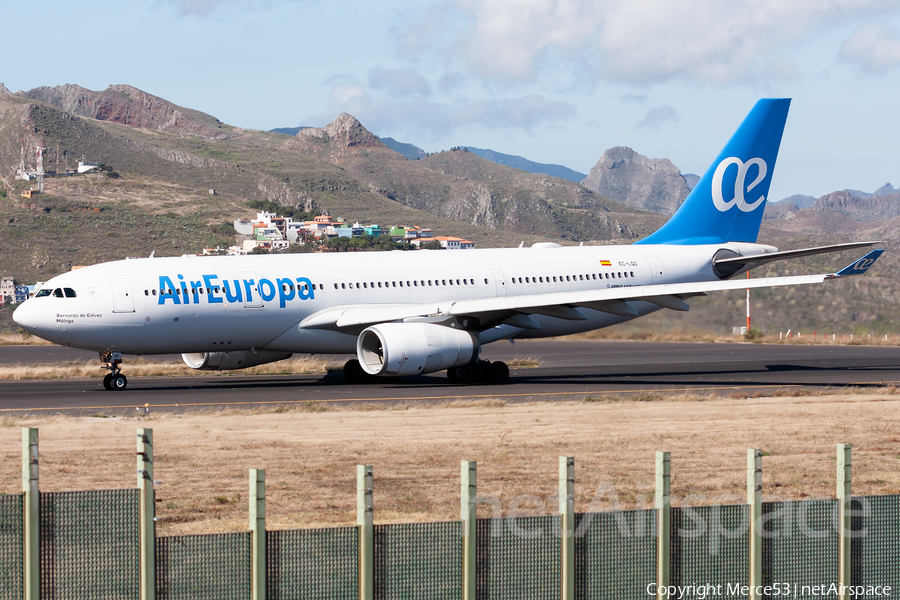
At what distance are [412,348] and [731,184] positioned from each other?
16872 mm

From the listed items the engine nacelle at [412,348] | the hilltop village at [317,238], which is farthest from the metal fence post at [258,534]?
the hilltop village at [317,238]

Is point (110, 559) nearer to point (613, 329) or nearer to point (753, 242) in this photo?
point (753, 242)

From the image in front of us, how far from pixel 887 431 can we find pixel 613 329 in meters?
34.6

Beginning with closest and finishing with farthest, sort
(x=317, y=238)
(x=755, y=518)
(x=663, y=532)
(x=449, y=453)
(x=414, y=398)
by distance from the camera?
1. (x=663, y=532)
2. (x=755, y=518)
3. (x=449, y=453)
4. (x=414, y=398)
5. (x=317, y=238)

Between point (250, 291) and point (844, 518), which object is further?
point (250, 291)

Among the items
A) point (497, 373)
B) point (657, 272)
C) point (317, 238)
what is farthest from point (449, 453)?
point (317, 238)

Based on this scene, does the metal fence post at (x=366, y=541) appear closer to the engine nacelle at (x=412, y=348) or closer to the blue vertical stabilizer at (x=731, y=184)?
the engine nacelle at (x=412, y=348)

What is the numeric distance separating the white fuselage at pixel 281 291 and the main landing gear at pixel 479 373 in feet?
3.88

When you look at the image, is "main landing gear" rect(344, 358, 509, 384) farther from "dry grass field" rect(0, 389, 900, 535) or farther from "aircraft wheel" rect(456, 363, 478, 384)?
"dry grass field" rect(0, 389, 900, 535)

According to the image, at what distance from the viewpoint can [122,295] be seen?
1171 inches

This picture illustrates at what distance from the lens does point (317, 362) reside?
141ft

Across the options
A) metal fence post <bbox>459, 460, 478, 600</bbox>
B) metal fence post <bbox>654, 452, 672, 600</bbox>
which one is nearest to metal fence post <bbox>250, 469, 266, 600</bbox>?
metal fence post <bbox>459, 460, 478, 600</bbox>

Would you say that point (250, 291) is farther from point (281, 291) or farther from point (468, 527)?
point (468, 527)

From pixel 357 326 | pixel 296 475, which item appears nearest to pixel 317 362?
pixel 357 326
